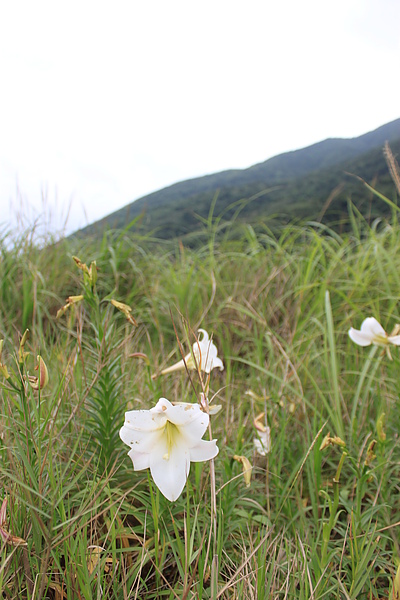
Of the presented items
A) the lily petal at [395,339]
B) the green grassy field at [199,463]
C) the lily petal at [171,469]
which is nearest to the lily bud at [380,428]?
the green grassy field at [199,463]

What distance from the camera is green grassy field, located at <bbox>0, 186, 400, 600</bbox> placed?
0.81 meters

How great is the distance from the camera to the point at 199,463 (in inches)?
41.2

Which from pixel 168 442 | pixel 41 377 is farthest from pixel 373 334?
pixel 41 377

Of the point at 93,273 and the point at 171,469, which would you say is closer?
the point at 171,469

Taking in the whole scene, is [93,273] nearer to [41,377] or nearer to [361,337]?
[41,377]

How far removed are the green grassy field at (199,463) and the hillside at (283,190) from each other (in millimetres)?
1309

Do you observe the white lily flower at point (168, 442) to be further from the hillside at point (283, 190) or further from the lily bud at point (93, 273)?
the hillside at point (283, 190)

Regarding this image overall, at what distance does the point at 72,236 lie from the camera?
3.61m

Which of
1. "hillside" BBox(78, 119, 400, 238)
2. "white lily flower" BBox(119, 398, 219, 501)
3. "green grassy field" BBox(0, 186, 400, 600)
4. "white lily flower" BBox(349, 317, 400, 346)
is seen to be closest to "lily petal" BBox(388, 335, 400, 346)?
"white lily flower" BBox(349, 317, 400, 346)

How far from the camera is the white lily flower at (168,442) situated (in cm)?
71

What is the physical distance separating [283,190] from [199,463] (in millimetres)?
8404

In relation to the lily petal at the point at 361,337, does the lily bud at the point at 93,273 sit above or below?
above

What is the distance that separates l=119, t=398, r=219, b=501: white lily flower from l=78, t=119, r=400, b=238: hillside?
3085 millimetres

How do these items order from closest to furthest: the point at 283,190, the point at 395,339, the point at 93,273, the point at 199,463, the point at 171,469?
the point at 171,469, the point at 93,273, the point at 199,463, the point at 395,339, the point at 283,190
